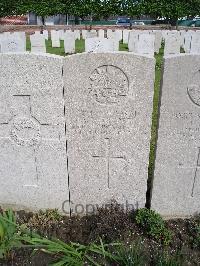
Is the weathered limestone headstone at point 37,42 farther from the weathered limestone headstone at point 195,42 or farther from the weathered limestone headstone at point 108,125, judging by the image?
the weathered limestone headstone at point 108,125

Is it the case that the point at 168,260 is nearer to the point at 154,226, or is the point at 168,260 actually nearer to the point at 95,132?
the point at 154,226

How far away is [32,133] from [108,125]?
32.6 inches

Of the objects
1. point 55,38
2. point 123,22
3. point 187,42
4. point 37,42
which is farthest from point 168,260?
point 123,22

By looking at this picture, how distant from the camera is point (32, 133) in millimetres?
3682

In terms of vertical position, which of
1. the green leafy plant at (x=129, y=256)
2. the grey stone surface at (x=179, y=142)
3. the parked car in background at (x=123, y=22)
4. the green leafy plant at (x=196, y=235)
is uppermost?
the parked car in background at (x=123, y=22)

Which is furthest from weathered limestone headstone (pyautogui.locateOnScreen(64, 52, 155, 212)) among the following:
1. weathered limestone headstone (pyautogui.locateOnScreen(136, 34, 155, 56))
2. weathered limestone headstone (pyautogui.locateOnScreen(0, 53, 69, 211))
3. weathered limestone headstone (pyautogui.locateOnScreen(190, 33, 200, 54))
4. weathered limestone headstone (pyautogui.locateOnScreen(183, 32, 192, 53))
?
weathered limestone headstone (pyautogui.locateOnScreen(183, 32, 192, 53))

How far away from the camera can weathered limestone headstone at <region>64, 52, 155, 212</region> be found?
3.28 meters

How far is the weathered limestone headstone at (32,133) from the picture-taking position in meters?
3.35

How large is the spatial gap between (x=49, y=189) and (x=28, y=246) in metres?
0.87

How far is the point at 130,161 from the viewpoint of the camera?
12.1ft

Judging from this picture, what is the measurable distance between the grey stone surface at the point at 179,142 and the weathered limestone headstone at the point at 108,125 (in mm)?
152

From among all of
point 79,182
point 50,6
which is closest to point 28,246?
point 79,182

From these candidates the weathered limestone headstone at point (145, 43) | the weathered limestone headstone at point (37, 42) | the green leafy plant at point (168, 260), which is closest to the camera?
the green leafy plant at point (168, 260)

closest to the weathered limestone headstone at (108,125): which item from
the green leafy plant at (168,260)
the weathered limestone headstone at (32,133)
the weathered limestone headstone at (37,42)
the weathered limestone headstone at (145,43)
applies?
the weathered limestone headstone at (32,133)
